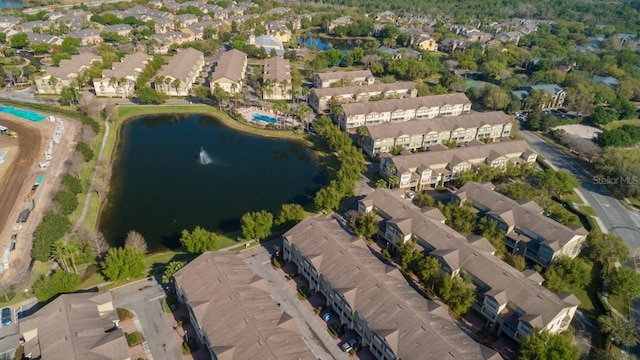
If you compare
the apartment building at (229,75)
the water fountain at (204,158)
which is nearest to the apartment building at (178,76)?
the apartment building at (229,75)

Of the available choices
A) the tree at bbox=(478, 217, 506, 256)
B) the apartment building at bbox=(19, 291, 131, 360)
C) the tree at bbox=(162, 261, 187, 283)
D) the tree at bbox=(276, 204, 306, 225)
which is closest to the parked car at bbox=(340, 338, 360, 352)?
the tree at bbox=(276, 204, 306, 225)

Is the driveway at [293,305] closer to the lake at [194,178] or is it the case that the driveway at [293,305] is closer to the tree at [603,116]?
the lake at [194,178]

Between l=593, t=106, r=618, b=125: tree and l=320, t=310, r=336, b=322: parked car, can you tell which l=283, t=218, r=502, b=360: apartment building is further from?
l=593, t=106, r=618, b=125: tree

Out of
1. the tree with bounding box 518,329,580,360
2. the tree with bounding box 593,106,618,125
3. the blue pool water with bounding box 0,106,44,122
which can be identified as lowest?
the tree with bounding box 593,106,618,125

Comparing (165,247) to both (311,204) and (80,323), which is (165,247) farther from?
(311,204)

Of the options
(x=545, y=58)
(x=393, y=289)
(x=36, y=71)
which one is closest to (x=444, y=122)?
(x=393, y=289)

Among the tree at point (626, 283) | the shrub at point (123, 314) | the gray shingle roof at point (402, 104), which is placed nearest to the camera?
the shrub at point (123, 314)
